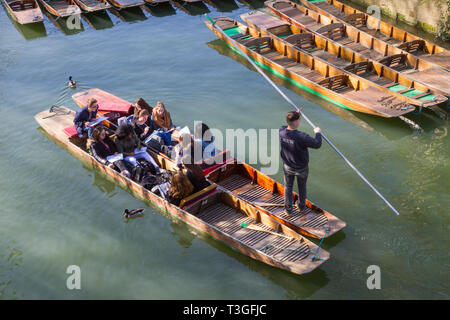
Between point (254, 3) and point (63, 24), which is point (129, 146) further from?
point (254, 3)

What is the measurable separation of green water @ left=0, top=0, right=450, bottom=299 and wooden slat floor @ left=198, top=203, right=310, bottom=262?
36 centimetres

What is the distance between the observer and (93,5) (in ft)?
69.8

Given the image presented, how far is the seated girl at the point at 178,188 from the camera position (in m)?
9.52

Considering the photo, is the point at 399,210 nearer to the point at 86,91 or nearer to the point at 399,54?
the point at 399,54

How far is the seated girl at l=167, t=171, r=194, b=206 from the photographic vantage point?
952 cm

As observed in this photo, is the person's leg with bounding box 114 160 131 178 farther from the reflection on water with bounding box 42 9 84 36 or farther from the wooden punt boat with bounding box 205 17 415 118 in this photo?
the reflection on water with bounding box 42 9 84 36

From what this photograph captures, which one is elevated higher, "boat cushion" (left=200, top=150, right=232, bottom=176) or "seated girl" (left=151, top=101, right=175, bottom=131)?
"seated girl" (left=151, top=101, right=175, bottom=131)

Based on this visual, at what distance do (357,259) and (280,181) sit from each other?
8.99 feet

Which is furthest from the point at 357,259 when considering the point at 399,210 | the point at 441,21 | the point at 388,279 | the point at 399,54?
the point at 441,21

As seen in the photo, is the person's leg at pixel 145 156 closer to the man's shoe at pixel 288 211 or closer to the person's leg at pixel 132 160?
the person's leg at pixel 132 160

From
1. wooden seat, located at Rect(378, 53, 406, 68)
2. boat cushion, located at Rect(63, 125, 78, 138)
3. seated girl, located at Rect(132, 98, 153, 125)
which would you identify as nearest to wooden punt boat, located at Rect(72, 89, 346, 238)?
seated girl, located at Rect(132, 98, 153, 125)

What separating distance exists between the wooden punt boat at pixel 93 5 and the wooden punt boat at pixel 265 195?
11844mm

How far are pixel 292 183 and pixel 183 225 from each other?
2476 millimetres

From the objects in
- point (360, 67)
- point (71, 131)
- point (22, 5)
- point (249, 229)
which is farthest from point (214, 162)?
point (22, 5)
